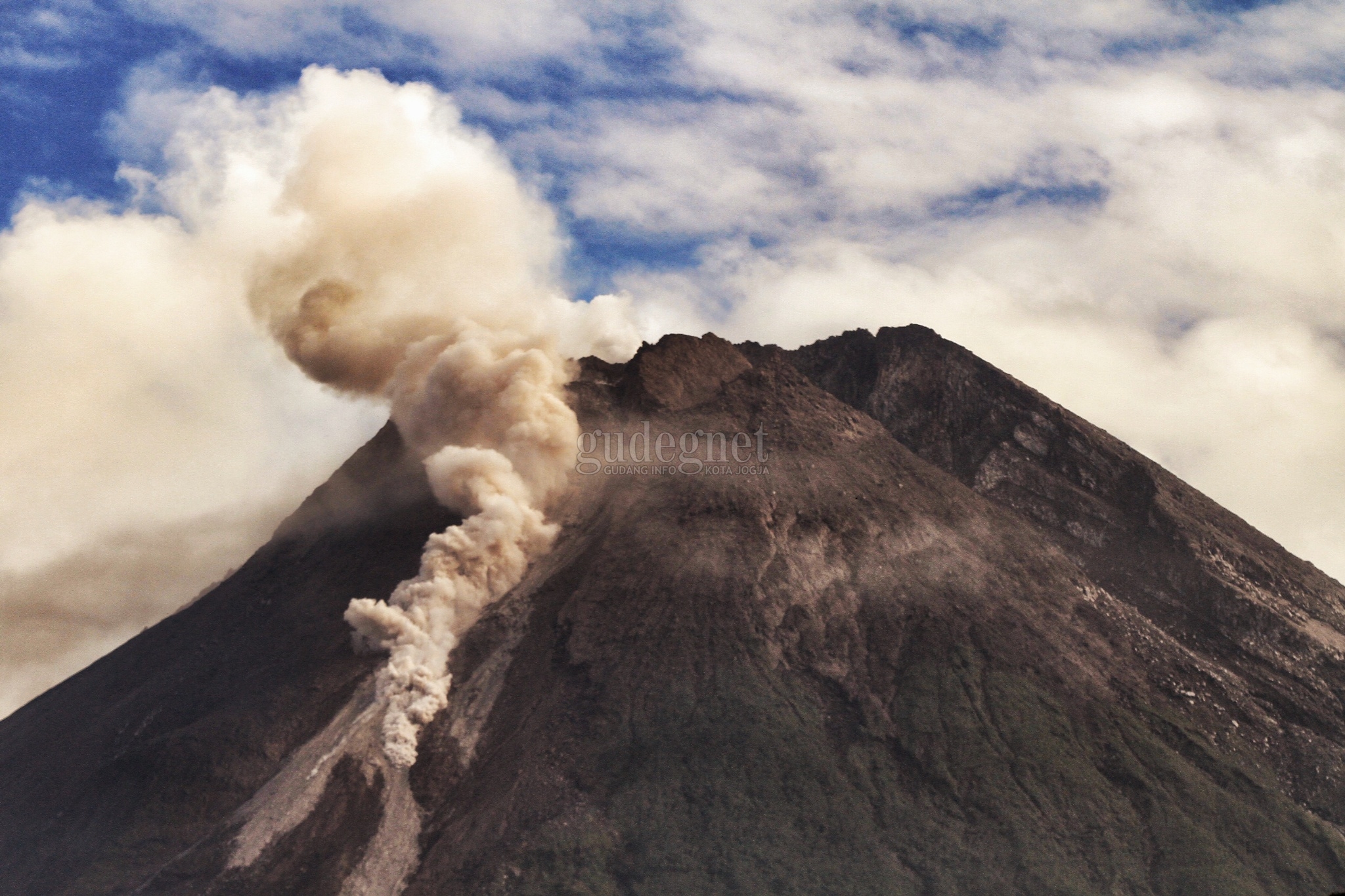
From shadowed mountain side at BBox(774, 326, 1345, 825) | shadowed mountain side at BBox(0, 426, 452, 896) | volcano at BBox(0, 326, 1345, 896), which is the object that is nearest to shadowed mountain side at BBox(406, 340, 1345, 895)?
volcano at BBox(0, 326, 1345, 896)

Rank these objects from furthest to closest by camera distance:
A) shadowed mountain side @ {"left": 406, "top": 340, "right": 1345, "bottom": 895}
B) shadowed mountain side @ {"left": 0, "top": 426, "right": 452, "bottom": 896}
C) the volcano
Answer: shadowed mountain side @ {"left": 0, "top": 426, "right": 452, "bottom": 896}, the volcano, shadowed mountain side @ {"left": 406, "top": 340, "right": 1345, "bottom": 895}

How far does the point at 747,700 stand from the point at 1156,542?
196 ft

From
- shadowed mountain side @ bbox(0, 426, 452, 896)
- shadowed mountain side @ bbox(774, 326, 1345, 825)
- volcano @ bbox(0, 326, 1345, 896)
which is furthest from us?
shadowed mountain side @ bbox(774, 326, 1345, 825)

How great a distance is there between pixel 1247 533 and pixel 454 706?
97665 millimetres

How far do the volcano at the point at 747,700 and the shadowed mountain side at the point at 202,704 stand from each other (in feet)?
1.28

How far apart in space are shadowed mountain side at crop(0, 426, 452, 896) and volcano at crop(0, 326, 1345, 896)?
39 cm

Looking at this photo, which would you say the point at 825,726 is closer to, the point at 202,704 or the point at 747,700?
the point at 747,700

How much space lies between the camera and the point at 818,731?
344 ft

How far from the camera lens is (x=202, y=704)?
373 feet

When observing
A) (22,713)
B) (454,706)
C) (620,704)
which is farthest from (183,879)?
(22,713)

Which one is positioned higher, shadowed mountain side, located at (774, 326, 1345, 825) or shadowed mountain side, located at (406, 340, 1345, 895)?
shadowed mountain side, located at (774, 326, 1345, 825)

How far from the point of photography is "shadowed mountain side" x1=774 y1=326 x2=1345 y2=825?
11419cm

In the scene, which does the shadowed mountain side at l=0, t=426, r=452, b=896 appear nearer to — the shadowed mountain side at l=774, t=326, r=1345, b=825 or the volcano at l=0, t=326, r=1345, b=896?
the volcano at l=0, t=326, r=1345, b=896

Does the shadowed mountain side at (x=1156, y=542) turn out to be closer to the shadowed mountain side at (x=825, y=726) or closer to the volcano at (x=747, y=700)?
the volcano at (x=747, y=700)
